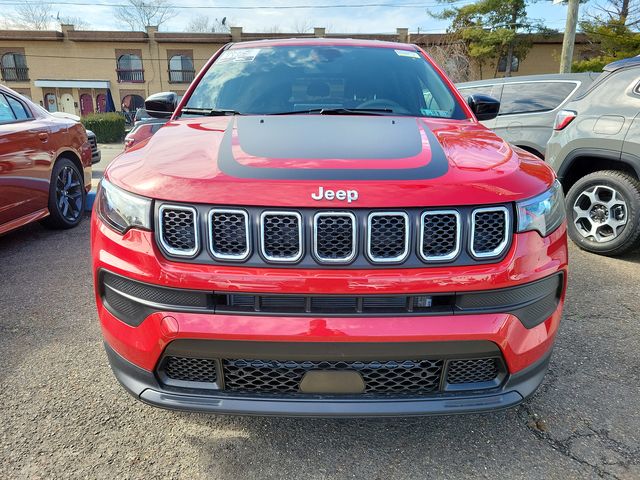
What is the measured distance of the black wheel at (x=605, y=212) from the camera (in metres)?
4.18

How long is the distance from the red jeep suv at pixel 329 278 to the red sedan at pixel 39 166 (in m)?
2.98

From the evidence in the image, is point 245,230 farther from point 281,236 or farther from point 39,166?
point 39,166

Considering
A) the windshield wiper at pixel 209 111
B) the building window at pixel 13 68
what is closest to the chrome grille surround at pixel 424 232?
the windshield wiper at pixel 209 111

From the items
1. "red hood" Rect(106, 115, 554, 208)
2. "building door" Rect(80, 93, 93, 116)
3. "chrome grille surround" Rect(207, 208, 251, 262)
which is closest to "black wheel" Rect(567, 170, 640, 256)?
"red hood" Rect(106, 115, 554, 208)

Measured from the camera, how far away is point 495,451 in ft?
6.34

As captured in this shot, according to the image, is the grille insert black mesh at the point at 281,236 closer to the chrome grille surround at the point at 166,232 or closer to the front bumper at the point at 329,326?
the front bumper at the point at 329,326

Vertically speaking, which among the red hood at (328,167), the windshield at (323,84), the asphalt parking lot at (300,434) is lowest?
the asphalt parking lot at (300,434)

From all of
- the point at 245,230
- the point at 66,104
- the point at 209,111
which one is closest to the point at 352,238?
the point at 245,230

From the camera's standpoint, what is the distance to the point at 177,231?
1.56 m

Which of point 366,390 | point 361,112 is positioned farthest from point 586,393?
point 361,112

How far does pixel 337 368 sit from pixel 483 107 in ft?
6.71

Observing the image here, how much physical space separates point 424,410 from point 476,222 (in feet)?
2.20

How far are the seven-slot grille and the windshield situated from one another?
1.15 m

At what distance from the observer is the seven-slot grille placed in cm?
151
